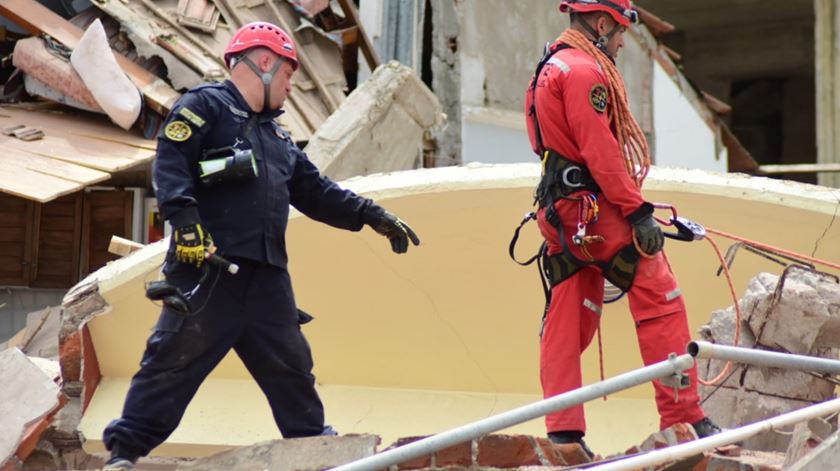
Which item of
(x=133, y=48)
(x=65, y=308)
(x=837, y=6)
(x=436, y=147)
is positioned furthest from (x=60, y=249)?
(x=837, y=6)

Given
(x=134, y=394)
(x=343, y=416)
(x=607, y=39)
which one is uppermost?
(x=607, y=39)

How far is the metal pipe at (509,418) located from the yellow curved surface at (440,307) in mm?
3201

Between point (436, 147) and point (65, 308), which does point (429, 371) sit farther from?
point (436, 147)

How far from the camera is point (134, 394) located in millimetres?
4719

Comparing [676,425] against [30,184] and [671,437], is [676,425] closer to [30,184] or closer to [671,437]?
[671,437]

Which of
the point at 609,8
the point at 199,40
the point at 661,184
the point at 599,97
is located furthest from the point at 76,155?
the point at 599,97

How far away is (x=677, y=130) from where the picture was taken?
1434 cm

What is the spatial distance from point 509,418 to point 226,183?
1.92 metres

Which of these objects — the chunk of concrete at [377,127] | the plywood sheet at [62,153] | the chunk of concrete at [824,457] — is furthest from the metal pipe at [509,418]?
the plywood sheet at [62,153]

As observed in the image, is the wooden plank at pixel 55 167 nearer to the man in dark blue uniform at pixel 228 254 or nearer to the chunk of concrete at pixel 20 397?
the chunk of concrete at pixel 20 397

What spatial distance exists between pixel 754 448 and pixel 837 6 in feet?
40.9

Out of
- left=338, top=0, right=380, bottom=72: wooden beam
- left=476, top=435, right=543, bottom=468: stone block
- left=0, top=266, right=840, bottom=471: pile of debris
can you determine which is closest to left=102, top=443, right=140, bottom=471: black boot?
left=0, top=266, right=840, bottom=471: pile of debris

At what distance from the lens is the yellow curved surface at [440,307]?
21.3ft

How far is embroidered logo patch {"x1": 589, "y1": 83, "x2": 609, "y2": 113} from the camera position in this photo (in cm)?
486
